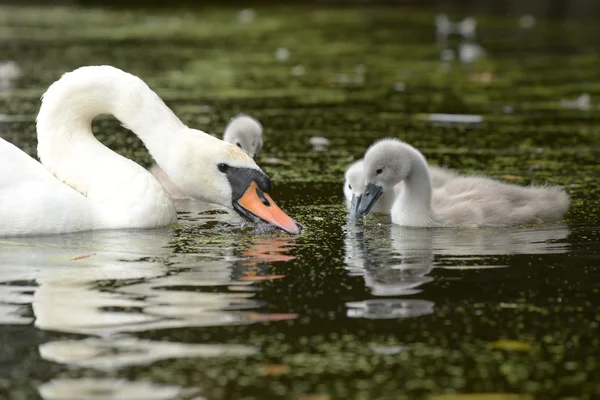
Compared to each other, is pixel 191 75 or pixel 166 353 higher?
pixel 191 75

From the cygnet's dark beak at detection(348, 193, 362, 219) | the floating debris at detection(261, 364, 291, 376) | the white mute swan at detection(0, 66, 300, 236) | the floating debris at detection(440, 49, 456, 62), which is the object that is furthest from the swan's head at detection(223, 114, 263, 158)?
the floating debris at detection(440, 49, 456, 62)

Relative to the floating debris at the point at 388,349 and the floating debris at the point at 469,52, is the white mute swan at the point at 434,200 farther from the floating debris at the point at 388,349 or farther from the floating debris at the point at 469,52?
the floating debris at the point at 469,52

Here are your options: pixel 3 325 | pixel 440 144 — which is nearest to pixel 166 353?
pixel 3 325

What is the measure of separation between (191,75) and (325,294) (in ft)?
34.2

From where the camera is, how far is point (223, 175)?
632 centimetres

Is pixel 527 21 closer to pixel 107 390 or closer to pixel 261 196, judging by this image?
pixel 261 196

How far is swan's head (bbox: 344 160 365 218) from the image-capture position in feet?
23.7

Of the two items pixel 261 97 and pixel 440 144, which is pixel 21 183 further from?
pixel 261 97

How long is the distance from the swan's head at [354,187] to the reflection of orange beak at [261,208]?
0.87m

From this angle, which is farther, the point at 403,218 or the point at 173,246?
the point at 403,218

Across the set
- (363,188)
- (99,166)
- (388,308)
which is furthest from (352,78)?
(388,308)

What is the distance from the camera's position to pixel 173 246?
20.5 feet

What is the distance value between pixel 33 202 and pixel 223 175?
3.22 feet

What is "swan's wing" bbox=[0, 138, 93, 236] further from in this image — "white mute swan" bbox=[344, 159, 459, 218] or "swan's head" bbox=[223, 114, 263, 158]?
"swan's head" bbox=[223, 114, 263, 158]
